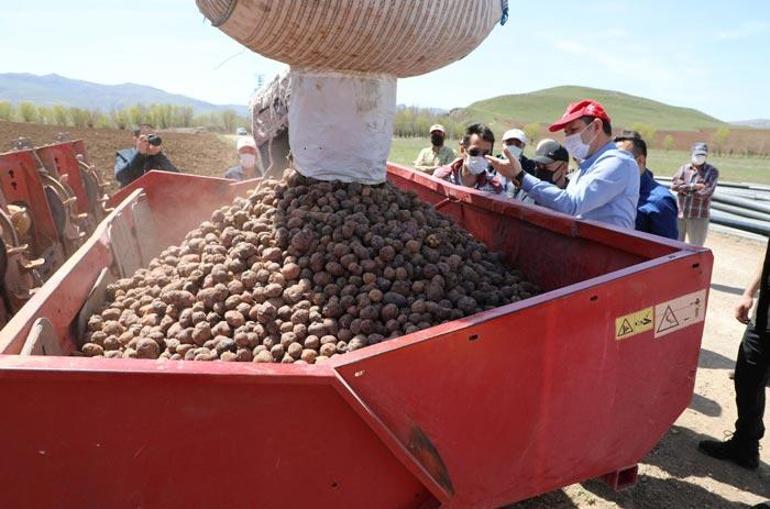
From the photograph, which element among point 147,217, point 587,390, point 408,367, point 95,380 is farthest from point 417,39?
point 147,217

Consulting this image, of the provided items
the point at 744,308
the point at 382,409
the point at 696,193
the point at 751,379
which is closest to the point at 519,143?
the point at 744,308

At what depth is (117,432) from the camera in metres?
1.65

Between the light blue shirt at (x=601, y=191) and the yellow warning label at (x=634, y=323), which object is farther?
the light blue shirt at (x=601, y=191)

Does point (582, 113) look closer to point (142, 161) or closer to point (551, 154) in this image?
point (551, 154)

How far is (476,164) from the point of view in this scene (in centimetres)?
431

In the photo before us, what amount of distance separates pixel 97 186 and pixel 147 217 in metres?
2.95

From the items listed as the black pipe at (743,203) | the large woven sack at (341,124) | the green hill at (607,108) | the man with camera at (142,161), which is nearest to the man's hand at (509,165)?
the large woven sack at (341,124)

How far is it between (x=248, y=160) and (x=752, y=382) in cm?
458

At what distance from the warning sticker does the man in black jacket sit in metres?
1.18

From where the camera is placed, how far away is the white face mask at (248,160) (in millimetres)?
5484

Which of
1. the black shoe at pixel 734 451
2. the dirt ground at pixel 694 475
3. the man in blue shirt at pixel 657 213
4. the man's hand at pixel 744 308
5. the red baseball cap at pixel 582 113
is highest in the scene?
the red baseball cap at pixel 582 113

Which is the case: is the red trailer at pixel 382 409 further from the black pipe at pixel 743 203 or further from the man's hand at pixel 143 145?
A: the black pipe at pixel 743 203

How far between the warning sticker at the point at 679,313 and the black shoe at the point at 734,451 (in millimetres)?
1622

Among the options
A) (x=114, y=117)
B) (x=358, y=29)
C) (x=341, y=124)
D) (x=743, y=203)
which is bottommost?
(x=743, y=203)
